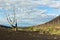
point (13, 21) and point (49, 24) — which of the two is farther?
point (49, 24)

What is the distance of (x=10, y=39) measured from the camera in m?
12.7

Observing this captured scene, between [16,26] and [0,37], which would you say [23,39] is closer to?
[0,37]

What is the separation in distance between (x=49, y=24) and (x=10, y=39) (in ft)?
40.1

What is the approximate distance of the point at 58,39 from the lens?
15672mm

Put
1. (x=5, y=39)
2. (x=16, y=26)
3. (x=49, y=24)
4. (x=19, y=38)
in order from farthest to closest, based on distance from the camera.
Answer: (x=49, y=24) → (x=16, y=26) → (x=19, y=38) → (x=5, y=39)

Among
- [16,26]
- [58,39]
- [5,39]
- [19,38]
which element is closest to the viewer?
[5,39]

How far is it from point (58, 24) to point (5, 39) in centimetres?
1363

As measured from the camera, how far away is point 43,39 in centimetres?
1456

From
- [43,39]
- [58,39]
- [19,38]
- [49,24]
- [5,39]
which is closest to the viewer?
[5,39]

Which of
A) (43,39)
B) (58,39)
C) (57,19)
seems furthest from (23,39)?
(57,19)

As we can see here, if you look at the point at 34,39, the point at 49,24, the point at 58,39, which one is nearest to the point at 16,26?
the point at 49,24

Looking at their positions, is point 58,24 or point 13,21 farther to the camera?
point 58,24

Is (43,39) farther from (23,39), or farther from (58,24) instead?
(58,24)

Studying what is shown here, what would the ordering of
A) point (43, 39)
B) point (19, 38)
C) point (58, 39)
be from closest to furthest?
point (19, 38) → point (43, 39) → point (58, 39)
